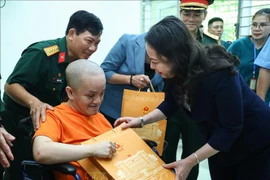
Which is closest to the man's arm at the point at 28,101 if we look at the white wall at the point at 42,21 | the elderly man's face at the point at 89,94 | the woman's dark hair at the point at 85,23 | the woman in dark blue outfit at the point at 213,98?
the elderly man's face at the point at 89,94

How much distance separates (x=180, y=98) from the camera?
1214 millimetres

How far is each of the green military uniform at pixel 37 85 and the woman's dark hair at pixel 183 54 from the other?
746mm

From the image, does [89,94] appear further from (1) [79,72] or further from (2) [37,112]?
(2) [37,112]

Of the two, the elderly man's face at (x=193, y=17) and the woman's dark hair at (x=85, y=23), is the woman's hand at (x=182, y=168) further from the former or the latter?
the elderly man's face at (x=193, y=17)

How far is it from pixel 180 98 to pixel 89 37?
681mm

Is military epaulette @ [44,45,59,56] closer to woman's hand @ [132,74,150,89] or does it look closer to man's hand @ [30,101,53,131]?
man's hand @ [30,101,53,131]

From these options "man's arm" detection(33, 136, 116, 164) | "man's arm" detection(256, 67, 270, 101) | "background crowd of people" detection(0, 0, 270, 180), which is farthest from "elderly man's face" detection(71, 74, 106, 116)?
"man's arm" detection(256, 67, 270, 101)

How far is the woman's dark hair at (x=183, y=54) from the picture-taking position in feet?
3.49

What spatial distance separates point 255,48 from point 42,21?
2.62 meters

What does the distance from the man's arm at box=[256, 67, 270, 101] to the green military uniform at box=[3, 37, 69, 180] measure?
142cm

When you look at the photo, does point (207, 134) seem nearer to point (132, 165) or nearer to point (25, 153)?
point (132, 165)

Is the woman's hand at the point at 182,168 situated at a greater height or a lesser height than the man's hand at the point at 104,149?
lesser

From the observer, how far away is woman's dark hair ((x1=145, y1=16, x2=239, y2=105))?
Answer: 3.49 ft

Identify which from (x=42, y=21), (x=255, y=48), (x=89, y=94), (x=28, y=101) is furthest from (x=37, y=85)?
(x=42, y=21)
